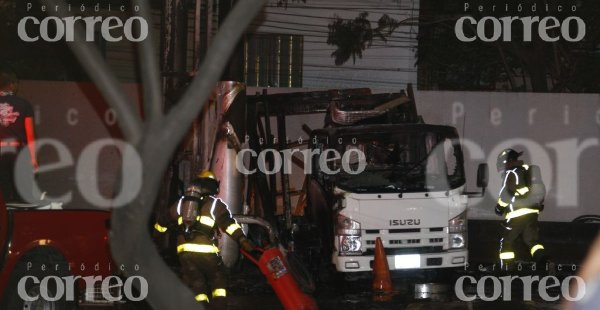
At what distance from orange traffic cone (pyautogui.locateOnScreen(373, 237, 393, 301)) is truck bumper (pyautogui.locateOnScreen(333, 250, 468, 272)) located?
174 millimetres

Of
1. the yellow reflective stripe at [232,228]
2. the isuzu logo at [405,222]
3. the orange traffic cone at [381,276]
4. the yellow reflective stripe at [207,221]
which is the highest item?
the yellow reflective stripe at [207,221]

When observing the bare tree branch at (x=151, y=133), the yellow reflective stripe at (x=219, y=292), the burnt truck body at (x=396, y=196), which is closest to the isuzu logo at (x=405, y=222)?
the burnt truck body at (x=396, y=196)

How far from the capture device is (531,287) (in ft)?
36.5

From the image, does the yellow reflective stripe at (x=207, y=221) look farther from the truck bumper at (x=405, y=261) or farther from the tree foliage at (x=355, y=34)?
the tree foliage at (x=355, y=34)

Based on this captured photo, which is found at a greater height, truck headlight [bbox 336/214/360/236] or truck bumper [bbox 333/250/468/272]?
truck headlight [bbox 336/214/360/236]

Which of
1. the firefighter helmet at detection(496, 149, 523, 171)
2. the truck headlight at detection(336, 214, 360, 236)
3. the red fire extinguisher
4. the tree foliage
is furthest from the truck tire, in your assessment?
the tree foliage

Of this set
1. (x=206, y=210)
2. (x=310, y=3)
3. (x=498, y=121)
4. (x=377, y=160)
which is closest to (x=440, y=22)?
(x=310, y=3)

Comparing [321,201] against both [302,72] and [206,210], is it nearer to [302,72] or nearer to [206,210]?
[206,210]

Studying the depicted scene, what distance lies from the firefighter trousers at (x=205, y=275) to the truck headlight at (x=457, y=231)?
399cm

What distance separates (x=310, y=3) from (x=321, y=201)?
31.8 ft

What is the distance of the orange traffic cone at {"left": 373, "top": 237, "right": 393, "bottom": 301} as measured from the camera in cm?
1059

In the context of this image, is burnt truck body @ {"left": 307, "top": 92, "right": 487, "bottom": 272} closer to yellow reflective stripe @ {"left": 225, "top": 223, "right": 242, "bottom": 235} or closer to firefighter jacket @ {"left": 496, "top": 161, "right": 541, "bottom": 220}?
firefighter jacket @ {"left": 496, "top": 161, "right": 541, "bottom": 220}

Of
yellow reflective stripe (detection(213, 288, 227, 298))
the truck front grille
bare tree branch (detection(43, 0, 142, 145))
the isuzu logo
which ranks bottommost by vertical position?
the truck front grille

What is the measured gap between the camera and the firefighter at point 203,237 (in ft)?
25.4
